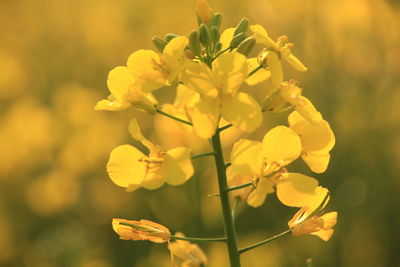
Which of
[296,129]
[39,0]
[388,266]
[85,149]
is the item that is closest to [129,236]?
[296,129]

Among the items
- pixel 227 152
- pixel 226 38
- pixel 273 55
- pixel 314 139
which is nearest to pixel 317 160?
pixel 314 139

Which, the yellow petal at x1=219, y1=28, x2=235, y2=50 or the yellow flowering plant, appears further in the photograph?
the yellow petal at x1=219, y1=28, x2=235, y2=50

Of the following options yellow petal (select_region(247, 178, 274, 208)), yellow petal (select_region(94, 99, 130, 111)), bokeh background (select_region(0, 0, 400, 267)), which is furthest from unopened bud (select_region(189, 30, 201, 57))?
bokeh background (select_region(0, 0, 400, 267))

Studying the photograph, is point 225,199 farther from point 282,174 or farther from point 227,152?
point 227,152

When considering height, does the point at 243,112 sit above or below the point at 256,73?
below

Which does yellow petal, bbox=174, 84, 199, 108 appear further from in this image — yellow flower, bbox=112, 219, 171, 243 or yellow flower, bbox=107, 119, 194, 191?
yellow flower, bbox=112, 219, 171, 243
